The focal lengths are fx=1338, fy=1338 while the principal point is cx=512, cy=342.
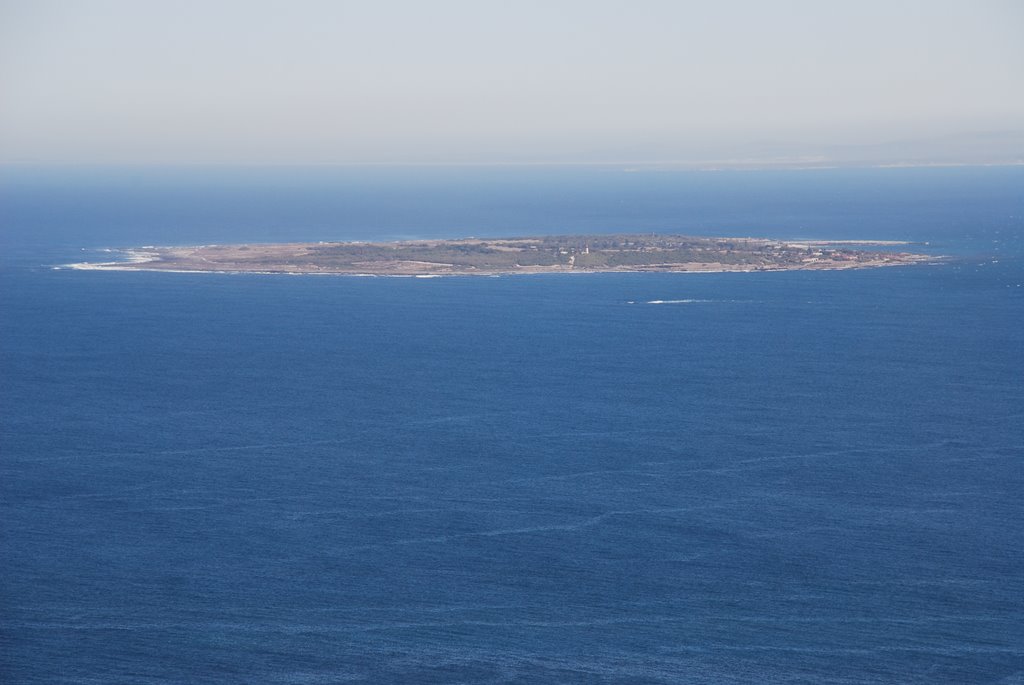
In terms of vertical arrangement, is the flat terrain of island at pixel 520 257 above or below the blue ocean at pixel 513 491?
above

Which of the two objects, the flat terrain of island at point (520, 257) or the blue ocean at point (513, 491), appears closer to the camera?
the blue ocean at point (513, 491)

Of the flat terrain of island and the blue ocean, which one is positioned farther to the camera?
the flat terrain of island

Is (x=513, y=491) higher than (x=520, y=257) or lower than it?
lower

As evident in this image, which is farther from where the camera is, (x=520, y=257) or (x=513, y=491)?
(x=520, y=257)

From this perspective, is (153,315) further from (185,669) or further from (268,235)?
(268,235)
